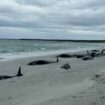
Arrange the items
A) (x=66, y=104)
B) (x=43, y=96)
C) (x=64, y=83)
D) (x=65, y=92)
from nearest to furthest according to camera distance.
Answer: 1. (x=66, y=104)
2. (x=43, y=96)
3. (x=65, y=92)
4. (x=64, y=83)

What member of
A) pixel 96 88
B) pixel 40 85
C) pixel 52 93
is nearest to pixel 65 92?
pixel 52 93

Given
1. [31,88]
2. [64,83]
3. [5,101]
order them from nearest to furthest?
[5,101] < [31,88] < [64,83]

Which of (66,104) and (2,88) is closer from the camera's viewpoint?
(66,104)

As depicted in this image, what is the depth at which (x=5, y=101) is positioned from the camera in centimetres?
966

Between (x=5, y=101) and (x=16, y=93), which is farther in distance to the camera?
(x=16, y=93)

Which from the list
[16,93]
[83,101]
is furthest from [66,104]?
[16,93]

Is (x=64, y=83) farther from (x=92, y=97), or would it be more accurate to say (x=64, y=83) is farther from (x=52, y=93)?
(x=92, y=97)

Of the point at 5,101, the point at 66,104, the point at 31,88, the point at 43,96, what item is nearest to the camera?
the point at 66,104

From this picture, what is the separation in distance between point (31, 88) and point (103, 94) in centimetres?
326

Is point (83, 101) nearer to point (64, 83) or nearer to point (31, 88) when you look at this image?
point (31, 88)

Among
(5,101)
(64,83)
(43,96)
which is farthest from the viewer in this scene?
(64,83)

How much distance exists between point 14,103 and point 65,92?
8.16 feet

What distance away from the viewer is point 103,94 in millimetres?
10102

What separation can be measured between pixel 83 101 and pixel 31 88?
3.56 metres
